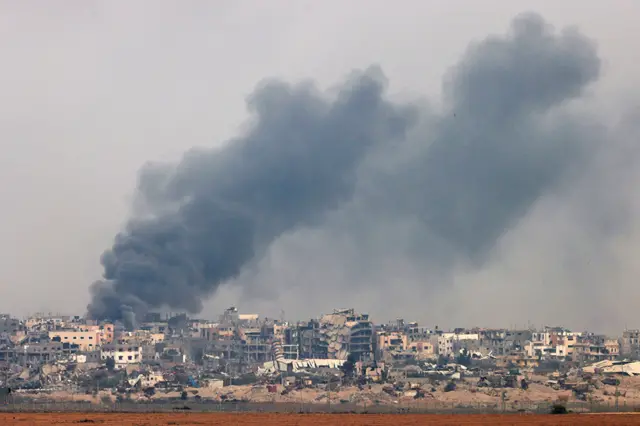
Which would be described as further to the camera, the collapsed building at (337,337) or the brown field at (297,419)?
the collapsed building at (337,337)

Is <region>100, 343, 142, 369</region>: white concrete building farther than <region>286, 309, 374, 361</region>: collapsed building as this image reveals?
No

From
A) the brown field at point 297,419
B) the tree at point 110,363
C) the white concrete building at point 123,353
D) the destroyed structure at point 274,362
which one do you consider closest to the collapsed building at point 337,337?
the destroyed structure at point 274,362

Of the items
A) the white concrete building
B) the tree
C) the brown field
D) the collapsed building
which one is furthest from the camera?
the collapsed building

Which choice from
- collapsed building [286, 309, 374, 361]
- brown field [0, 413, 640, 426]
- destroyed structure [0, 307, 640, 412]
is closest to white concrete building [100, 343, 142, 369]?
destroyed structure [0, 307, 640, 412]

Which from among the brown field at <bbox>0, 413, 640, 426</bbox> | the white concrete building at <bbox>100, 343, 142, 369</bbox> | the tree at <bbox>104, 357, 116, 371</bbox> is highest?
the white concrete building at <bbox>100, 343, 142, 369</bbox>

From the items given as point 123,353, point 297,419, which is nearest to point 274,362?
point 123,353

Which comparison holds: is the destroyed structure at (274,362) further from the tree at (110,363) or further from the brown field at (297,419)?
the brown field at (297,419)

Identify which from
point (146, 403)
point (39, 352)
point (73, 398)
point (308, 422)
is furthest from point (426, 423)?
point (39, 352)

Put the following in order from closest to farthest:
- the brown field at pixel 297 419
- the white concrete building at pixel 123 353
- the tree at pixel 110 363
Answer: the brown field at pixel 297 419, the tree at pixel 110 363, the white concrete building at pixel 123 353

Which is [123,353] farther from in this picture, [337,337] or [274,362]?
[337,337]

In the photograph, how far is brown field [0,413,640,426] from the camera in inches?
3066

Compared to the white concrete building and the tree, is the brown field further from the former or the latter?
the white concrete building

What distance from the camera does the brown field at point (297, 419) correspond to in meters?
77.9

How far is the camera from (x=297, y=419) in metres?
82.9
